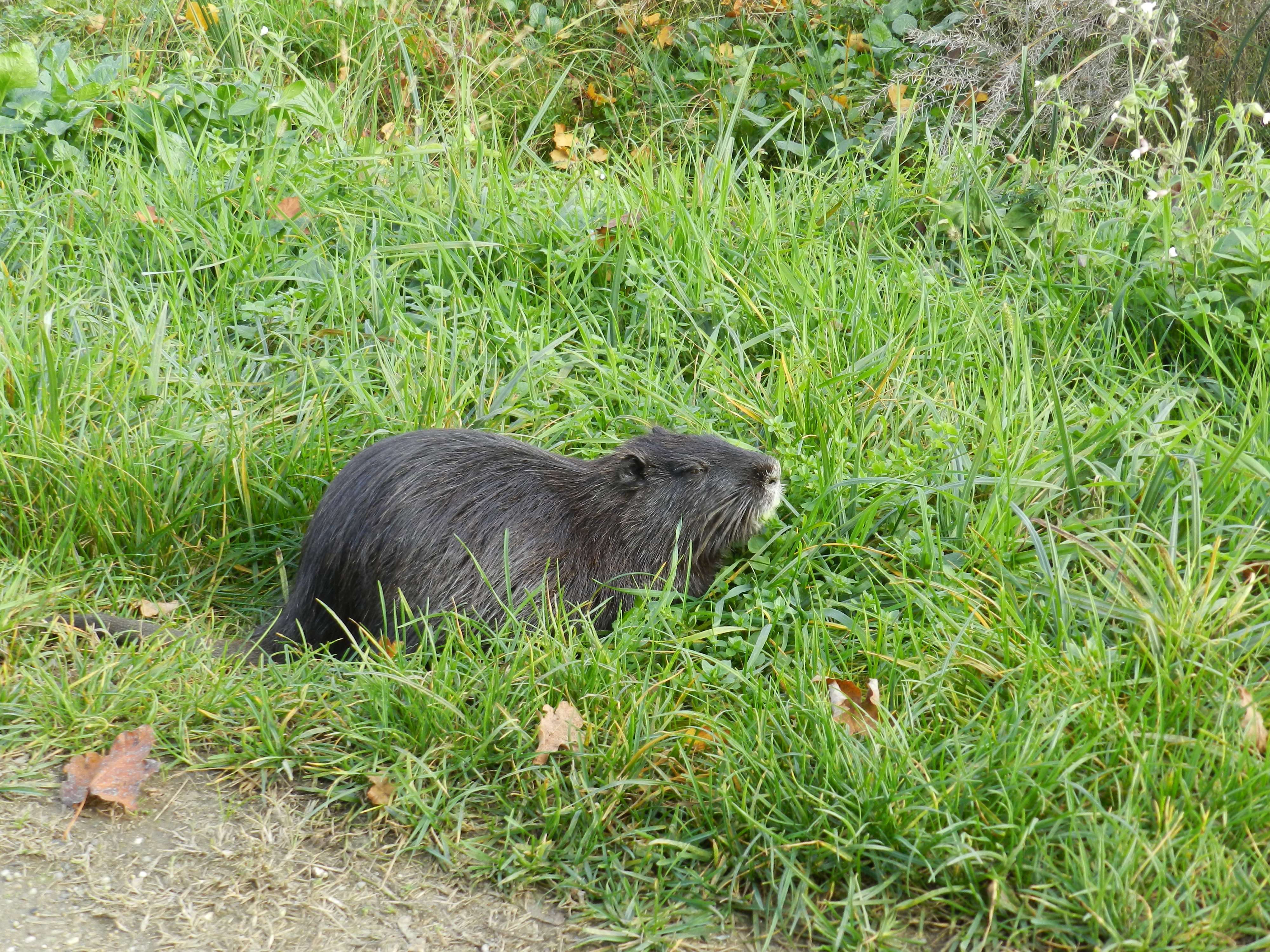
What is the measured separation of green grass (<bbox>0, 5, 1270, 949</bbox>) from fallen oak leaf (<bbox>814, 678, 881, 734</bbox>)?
0.21ft

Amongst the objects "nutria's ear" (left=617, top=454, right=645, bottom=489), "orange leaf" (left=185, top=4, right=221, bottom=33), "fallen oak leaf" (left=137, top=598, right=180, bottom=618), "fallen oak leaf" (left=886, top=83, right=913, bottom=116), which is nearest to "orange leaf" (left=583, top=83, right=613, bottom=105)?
"fallen oak leaf" (left=886, top=83, right=913, bottom=116)

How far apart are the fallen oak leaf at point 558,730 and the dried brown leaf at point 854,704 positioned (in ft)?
1.94

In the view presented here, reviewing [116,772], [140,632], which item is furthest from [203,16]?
[116,772]

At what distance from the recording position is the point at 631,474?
338 cm

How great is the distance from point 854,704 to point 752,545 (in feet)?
2.60

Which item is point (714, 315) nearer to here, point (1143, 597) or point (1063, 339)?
point (1063, 339)

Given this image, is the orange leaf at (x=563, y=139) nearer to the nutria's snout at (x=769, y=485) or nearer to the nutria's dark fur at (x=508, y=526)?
the nutria's dark fur at (x=508, y=526)

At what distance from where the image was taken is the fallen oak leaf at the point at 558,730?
8.79 ft

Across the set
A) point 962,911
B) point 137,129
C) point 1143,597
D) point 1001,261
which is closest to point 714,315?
point 1001,261

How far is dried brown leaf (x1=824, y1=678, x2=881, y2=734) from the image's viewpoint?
104 inches

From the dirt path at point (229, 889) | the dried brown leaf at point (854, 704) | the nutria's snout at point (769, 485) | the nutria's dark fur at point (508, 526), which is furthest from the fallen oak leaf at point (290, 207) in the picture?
the dried brown leaf at point (854, 704)

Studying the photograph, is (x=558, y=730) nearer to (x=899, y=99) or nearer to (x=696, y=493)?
(x=696, y=493)

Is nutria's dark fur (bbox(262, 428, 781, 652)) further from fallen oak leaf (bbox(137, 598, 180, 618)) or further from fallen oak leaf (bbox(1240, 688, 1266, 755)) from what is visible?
fallen oak leaf (bbox(1240, 688, 1266, 755))

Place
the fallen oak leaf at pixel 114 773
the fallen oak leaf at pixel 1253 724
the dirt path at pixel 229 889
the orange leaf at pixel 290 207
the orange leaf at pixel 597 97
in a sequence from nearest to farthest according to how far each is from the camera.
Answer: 1. the dirt path at pixel 229 889
2. the fallen oak leaf at pixel 1253 724
3. the fallen oak leaf at pixel 114 773
4. the orange leaf at pixel 290 207
5. the orange leaf at pixel 597 97
